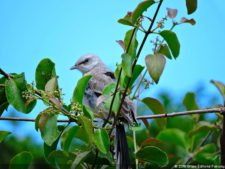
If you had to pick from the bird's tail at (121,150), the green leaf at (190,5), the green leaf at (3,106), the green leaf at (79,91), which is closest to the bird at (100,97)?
the bird's tail at (121,150)

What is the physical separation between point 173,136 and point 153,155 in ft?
2.66

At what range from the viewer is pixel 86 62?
619 centimetres

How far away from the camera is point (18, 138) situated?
6262 mm

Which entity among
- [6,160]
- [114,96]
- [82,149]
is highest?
[114,96]

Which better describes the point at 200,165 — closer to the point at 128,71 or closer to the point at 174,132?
the point at 174,132

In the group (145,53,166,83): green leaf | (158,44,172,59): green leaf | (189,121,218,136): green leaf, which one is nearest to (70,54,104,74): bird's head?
(189,121,218,136): green leaf

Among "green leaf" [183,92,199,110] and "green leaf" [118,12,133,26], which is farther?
"green leaf" [183,92,199,110]

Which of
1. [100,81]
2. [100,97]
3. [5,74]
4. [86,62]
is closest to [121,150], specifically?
[100,97]

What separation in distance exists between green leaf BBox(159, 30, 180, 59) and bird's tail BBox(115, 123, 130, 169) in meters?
0.76

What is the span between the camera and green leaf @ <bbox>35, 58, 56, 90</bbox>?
3148 mm

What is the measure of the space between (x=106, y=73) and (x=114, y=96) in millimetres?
1766

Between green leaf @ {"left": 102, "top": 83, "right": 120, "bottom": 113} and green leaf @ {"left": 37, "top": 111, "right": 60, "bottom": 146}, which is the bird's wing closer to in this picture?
green leaf @ {"left": 102, "top": 83, "right": 120, "bottom": 113}

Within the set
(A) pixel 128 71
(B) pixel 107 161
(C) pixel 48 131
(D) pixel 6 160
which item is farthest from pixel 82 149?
(D) pixel 6 160

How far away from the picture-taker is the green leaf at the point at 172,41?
2795 millimetres
